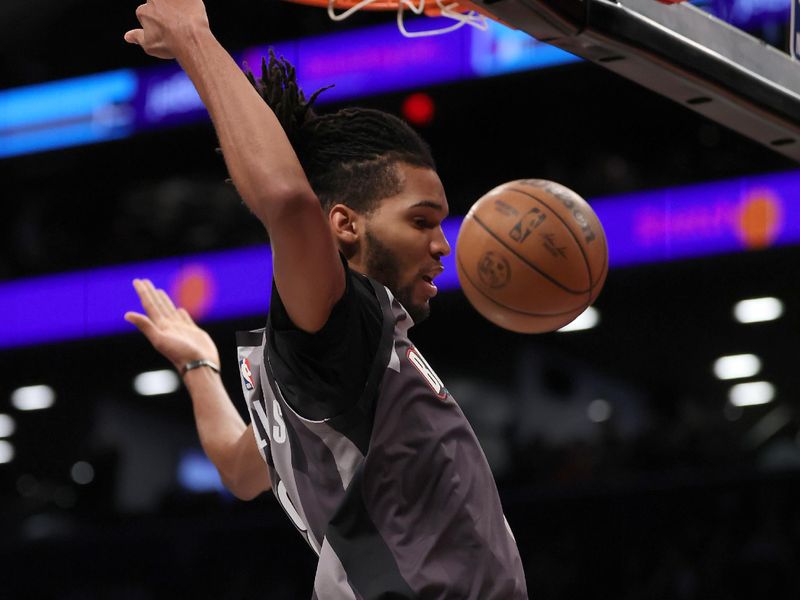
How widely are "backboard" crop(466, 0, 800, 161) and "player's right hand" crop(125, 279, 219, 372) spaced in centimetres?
138

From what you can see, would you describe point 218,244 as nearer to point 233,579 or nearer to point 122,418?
point 122,418

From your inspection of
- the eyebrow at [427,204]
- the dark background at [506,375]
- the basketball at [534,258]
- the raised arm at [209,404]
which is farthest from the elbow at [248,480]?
the dark background at [506,375]

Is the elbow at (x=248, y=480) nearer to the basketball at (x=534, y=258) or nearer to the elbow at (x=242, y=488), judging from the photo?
the elbow at (x=242, y=488)

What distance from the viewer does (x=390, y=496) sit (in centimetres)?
210

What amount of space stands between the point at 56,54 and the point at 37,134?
2.45ft

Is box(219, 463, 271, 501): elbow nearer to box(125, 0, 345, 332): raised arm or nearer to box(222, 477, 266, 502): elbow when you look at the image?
box(222, 477, 266, 502): elbow

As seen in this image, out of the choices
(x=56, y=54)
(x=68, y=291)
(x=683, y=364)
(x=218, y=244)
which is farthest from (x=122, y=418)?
(x=683, y=364)

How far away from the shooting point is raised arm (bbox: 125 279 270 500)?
3.00m

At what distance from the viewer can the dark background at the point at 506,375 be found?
26.6 ft

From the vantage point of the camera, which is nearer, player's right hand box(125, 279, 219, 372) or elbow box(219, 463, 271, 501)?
elbow box(219, 463, 271, 501)

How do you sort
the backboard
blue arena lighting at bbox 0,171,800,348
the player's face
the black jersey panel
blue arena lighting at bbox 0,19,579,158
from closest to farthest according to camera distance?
1. the black jersey panel
2. the player's face
3. the backboard
4. blue arena lighting at bbox 0,171,800,348
5. blue arena lighting at bbox 0,19,579,158

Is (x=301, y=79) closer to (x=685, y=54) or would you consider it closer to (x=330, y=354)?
(x=685, y=54)

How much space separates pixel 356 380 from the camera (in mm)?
2066

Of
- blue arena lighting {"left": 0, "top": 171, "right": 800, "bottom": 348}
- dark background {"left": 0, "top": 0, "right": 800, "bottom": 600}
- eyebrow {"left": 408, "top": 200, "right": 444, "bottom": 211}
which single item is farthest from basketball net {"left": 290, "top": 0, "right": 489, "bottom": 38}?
dark background {"left": 0, "top": 0, "right": 800, "bottom": 600}
